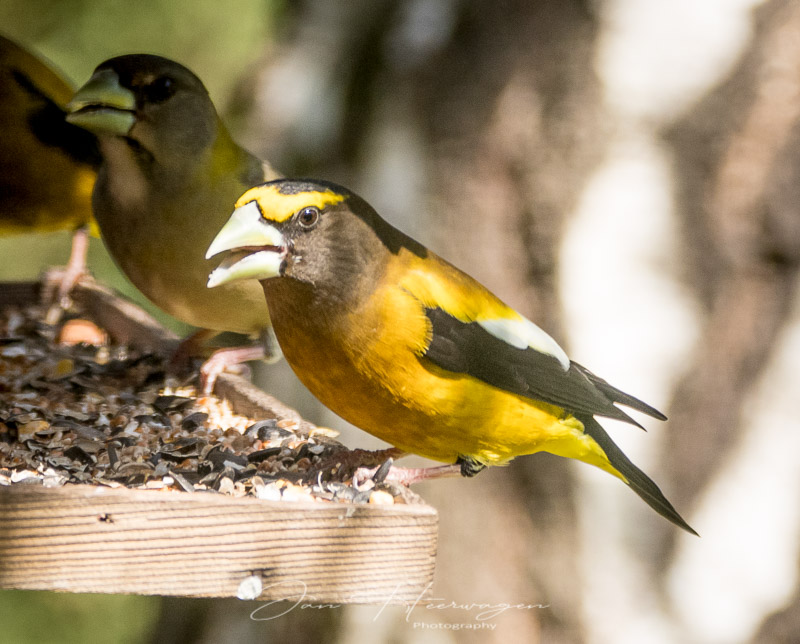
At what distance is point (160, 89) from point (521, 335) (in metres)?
1.25

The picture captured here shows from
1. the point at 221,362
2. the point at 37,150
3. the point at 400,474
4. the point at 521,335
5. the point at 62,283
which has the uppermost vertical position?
the point at 521,335

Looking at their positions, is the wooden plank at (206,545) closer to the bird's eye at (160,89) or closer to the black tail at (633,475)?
the black tail at (633,475)

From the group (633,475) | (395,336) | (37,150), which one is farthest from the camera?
(37,150)

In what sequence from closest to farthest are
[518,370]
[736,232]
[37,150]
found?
1. [518,370]
2. [37,150]
3. [736,232]

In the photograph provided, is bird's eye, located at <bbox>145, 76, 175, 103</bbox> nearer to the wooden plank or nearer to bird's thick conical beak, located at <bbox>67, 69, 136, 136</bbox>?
bird's thick conical beak, located at <bbox>67, 69, 136, 136</bbox>

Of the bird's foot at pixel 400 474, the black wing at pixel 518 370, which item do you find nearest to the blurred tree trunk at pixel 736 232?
the black wing at pixel 518 370

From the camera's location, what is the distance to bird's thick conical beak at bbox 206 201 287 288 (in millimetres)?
1804

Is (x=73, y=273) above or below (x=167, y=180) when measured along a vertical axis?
below

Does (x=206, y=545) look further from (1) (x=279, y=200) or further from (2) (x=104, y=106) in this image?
(2) (x=104, y=106)

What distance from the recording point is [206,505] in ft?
5.66

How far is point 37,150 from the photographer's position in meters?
3.58

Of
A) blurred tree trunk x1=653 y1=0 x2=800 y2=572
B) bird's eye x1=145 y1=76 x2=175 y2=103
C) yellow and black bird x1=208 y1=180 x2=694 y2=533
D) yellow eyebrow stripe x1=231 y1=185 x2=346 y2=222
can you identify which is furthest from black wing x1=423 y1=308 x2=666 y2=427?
blurred tree trunk x1=653 y1=0 x2=800 y2=572

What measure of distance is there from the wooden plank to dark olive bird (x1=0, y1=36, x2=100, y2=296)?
7.28 ft

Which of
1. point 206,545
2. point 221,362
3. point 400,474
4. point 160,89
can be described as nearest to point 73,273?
point 221,362
